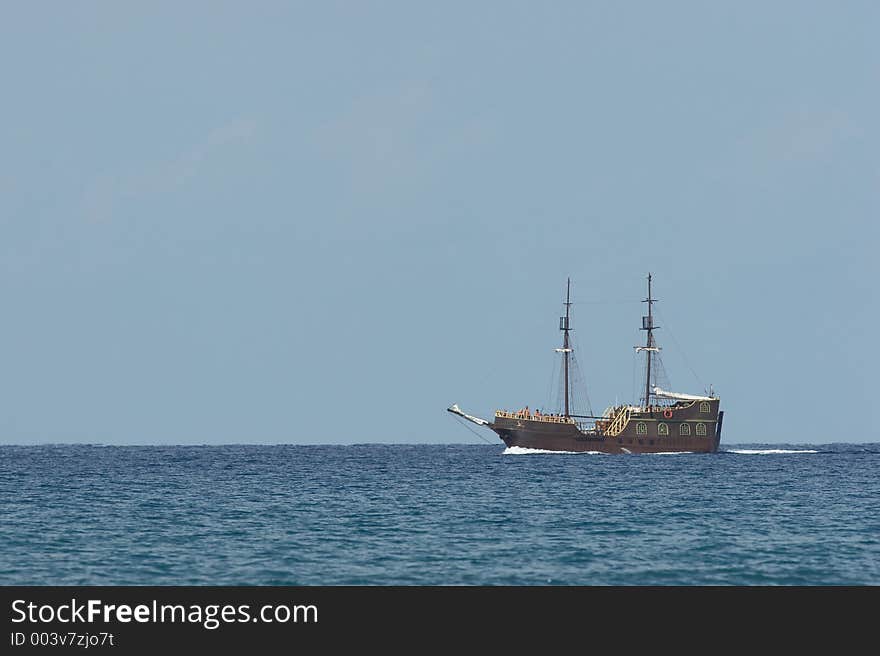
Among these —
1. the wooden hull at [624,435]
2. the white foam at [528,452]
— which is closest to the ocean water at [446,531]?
the wooden hull at [624,435]

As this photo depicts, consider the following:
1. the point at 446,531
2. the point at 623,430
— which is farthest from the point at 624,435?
the point at 446,531

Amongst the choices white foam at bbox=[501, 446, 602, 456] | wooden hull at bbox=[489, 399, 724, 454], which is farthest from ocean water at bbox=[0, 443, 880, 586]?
white foam at bbox=[501, 446, 602, 456]

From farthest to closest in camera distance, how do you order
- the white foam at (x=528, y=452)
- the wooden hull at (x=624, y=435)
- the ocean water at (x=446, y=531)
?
the white foam at (x=528, y=452) → the wooden hull at (x=624, y=435) → the ocean water at (x=446, y=531)

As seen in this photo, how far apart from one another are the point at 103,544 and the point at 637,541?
17.2m

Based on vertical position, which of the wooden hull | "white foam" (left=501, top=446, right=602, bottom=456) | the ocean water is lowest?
the ocean water

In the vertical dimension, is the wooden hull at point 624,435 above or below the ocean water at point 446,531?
above

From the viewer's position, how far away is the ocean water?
30.0 m

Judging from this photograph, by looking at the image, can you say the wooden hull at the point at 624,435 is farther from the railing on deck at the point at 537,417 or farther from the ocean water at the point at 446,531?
the ocean water at the point at 446,531

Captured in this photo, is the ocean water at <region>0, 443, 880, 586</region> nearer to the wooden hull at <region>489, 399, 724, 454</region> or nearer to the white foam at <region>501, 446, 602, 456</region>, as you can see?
the wooden hull at <region>489, 399, 724, 454</region>

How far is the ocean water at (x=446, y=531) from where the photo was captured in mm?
30000

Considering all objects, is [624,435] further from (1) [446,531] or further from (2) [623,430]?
(1) [446,531]

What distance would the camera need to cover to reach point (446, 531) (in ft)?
129
